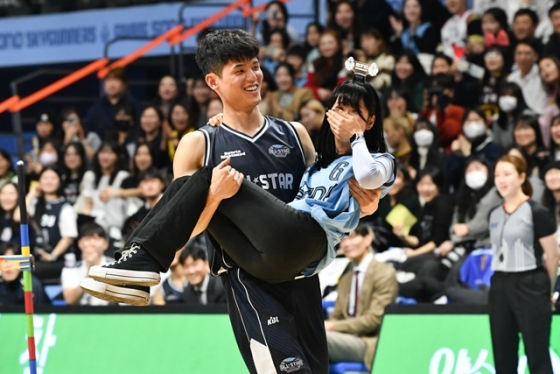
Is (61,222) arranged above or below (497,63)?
below

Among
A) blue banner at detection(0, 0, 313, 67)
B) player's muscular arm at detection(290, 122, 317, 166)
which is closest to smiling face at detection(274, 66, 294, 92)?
blue banner at detection(0, 0, 313, 67)

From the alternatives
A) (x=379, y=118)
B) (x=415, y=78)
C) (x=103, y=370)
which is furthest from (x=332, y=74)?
(x=379, y=118)

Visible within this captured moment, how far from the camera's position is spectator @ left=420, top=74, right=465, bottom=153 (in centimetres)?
1107

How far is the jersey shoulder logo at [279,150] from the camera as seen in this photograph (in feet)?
17.3

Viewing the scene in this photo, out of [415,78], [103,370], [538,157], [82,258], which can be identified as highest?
[415,78]

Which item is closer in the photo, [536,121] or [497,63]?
[536,121]

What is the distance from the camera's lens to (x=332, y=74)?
1231cm

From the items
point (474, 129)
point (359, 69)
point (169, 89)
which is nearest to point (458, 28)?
point (474, 129)

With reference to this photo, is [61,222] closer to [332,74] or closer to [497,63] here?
[332,74]

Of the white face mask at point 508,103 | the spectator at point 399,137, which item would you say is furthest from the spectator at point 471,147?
the spectator at point 399,137

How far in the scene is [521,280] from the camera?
766 centimetres

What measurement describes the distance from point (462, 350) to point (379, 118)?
3.57m

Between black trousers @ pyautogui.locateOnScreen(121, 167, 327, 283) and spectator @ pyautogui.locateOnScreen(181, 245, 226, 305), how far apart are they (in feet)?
15.3

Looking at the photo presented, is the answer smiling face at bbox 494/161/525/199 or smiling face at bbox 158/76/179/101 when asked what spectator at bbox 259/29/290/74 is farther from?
smiling face at bbox 494/161/525/199
